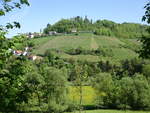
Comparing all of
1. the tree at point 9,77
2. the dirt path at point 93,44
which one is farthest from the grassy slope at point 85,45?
the tree at point 9,77

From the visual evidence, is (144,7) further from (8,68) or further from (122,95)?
(122,95)

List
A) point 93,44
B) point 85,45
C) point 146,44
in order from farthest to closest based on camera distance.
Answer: point 93,44 < point 85,45 < point 146,44

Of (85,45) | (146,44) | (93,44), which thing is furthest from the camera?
(93,44)

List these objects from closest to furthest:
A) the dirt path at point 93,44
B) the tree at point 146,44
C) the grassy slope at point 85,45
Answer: the tree at point 146,44, the grassy slope at point 85,45, the dirt path at point 93,44

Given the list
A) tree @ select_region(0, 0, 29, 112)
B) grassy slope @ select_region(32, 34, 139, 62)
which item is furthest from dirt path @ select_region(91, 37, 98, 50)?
tree @ select_region(0, 0, 29, 112)

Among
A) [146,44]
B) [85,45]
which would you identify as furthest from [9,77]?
[85,45]

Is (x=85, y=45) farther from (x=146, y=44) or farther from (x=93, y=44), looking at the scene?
(x=146, y=44)

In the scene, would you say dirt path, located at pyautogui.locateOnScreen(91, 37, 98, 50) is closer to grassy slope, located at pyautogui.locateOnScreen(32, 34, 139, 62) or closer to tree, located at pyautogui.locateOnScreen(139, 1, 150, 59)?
grassy slope, located at pyautogui.locateOnScreen(32, 34, 139, 62)

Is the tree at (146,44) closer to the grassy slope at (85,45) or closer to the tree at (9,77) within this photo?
the tree at (9,77)

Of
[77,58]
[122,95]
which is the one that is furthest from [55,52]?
[122,95]

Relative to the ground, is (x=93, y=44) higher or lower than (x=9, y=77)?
lower

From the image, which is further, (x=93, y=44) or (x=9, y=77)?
(x=93, y=44)

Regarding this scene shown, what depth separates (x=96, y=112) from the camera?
55156 mm

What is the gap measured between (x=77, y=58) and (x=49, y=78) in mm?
75667
